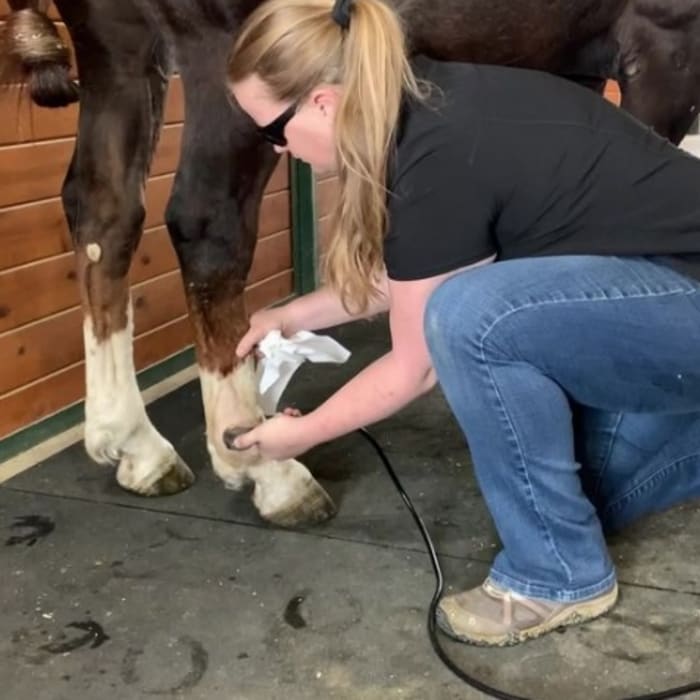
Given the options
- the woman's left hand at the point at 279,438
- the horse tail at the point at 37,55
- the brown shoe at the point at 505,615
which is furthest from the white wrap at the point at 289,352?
the horse tail at the point at 37,55

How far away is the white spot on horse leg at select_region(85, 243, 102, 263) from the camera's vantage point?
1.75 metres

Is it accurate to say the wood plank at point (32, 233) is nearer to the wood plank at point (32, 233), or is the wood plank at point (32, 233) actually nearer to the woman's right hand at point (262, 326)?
the wood plank at point (32, 233)

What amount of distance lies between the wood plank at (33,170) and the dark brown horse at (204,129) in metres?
0.23

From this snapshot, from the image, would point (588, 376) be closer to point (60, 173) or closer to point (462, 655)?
point (462, 655)

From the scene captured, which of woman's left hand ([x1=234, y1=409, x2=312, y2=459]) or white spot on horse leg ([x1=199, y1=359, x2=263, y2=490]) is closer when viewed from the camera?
woman's left hand ([x1=234, y1=409, x2=312, y2=459])

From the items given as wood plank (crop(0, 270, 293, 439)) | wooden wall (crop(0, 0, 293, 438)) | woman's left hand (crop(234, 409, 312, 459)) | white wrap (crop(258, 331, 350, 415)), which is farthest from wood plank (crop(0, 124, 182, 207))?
woman's left hand (crop(234, 409, 312, 459))

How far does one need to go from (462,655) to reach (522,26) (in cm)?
95

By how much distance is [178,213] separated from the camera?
155cm

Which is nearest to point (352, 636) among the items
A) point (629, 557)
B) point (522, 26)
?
point (629, 557)

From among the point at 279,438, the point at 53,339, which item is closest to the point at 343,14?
the point at 279,438

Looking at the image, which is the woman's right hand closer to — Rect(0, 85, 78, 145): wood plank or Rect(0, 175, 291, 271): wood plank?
Rect(0, 175, 291, 271): wood plank

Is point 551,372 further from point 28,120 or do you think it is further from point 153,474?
point 28,120

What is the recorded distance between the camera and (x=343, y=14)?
111 centimetres

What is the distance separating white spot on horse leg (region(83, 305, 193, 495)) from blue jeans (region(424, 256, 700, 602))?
668 mm
